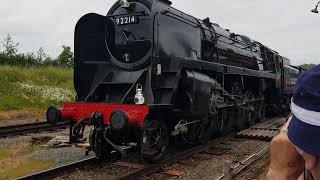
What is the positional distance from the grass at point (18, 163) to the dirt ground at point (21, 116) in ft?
24.2

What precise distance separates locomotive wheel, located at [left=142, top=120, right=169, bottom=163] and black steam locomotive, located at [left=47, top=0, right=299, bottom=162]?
0.7 inches

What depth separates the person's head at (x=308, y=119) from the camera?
1088 mm

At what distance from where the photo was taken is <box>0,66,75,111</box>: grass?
70.4 feet

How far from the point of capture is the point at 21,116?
1930 centimetres

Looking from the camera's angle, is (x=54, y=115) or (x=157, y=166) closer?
(x=157, y=166)

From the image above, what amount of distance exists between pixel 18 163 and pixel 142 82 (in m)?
3.00

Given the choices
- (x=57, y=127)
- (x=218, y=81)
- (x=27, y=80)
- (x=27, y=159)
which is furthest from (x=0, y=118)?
(x=218, y=81)

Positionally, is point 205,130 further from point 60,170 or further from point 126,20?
point 60,170

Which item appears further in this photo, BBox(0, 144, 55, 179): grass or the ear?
BBox(0, 144, 55, 179): grass

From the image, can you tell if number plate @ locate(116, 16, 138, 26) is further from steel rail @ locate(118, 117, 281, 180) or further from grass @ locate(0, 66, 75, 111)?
grass @ locate(0, 66, 75, 111)

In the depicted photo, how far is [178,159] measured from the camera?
8.84 m

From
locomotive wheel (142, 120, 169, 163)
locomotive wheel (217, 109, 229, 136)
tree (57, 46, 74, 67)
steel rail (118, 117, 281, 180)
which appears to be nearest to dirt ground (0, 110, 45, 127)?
locomotive wheel (217, 109, 229, 136)

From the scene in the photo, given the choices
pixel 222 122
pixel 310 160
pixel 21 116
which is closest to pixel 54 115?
pixel 222 122

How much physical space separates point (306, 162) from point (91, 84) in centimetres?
854
